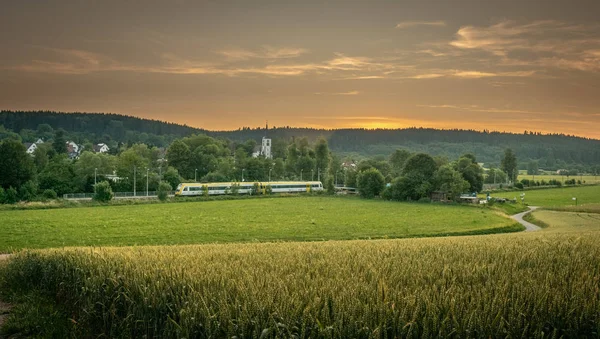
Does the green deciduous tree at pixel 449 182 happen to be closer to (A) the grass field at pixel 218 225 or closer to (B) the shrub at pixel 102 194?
(A) the grass field at pixel 218 225

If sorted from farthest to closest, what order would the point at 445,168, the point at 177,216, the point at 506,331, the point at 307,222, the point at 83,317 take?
1. the point at 445,168
2. the point at 177,216
3. the point at 307,222
4. the point at 83,317
5. the point at 506,331

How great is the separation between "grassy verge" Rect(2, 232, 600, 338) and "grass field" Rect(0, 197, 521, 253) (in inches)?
954

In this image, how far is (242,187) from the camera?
10362 cm

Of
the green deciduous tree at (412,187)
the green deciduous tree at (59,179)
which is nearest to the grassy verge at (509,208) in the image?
the green deciduous tree at (412,187)

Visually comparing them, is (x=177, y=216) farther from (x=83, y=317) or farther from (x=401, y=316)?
(x=401, y=316)

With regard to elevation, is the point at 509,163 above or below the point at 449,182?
above

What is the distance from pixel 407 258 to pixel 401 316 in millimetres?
6746

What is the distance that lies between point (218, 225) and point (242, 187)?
53.4 meters

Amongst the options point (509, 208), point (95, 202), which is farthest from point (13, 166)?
point (509, 208)

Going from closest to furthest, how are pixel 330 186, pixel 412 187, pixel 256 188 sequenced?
pixel 412 187
pixel 256 188
pixel 330 186

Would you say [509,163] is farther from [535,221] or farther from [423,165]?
[535,221]

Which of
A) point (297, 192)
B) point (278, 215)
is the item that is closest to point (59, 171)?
point (297, 192)

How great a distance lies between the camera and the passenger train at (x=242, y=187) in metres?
95.5

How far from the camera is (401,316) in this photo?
7766mm
